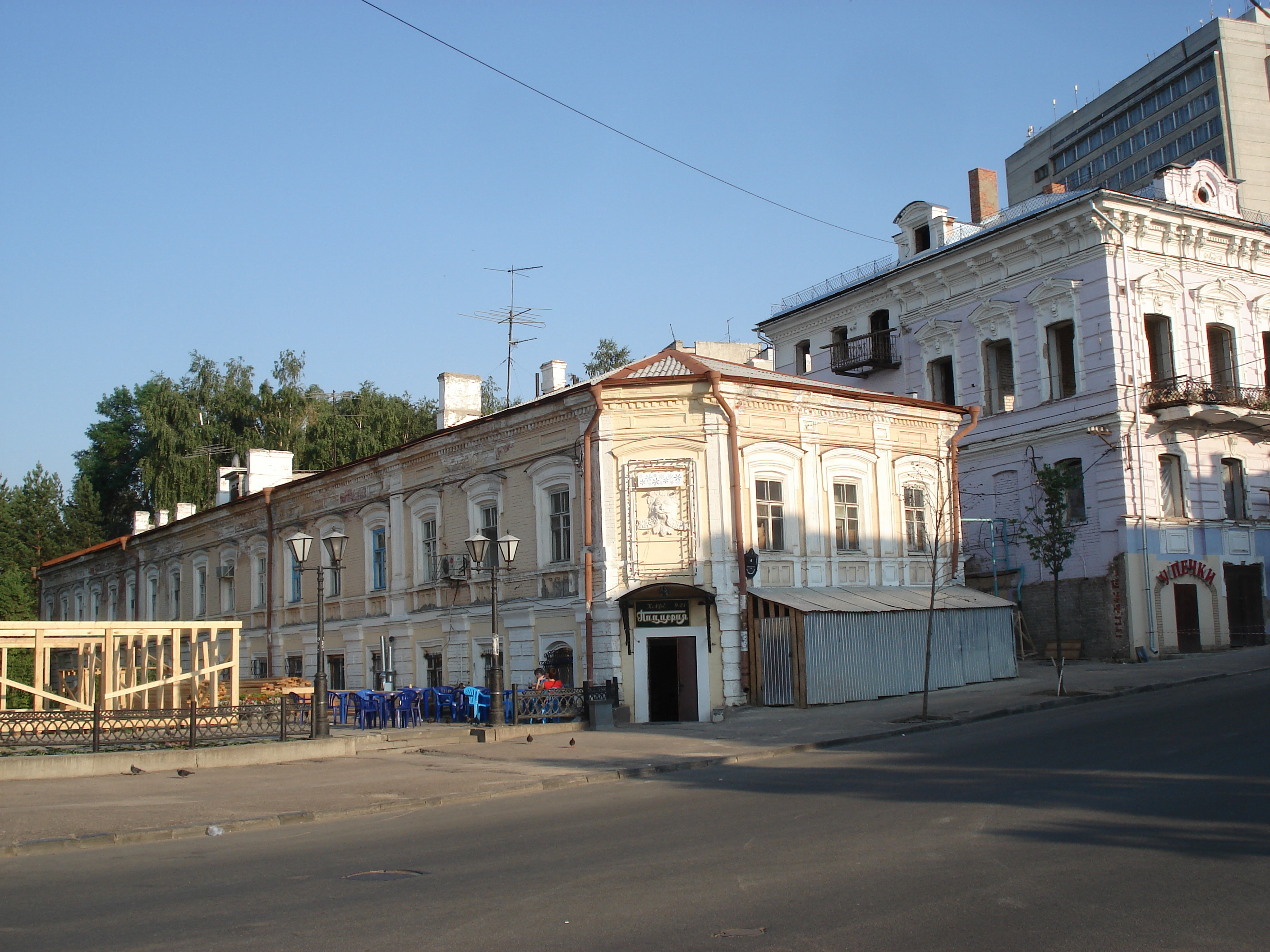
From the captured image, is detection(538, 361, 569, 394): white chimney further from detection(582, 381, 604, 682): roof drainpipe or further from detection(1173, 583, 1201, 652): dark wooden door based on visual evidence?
detection(1173, 583, 1201, 652): dark wooden door

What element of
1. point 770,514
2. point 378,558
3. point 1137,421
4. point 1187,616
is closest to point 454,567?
point 378,558

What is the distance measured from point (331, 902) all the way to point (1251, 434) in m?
33.2

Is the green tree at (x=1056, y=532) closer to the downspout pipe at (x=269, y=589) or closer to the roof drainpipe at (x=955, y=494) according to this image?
the roof drainpipe at (x=955, y=494)

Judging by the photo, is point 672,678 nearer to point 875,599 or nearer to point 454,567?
point 875,599

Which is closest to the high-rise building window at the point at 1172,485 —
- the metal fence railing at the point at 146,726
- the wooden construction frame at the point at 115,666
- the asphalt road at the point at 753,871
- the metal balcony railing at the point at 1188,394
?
the metal balcony railing at the point at 1188,394

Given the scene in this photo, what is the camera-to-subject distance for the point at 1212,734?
14672 millimetres

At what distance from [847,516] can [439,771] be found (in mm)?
12734

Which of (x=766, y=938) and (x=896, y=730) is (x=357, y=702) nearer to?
(x=896, y=730)

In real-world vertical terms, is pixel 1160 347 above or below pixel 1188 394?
above

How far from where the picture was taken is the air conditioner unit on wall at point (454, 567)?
26823mm

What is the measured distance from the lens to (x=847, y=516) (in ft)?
84.7

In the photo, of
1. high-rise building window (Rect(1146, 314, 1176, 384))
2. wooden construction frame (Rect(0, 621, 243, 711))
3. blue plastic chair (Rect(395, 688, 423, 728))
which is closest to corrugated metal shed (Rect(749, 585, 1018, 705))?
blue plastic chair (Rect(395, 688, 423, 728))

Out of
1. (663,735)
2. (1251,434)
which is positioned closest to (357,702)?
(663,735)

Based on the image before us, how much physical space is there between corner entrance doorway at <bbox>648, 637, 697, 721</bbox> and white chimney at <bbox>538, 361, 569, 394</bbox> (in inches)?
403
